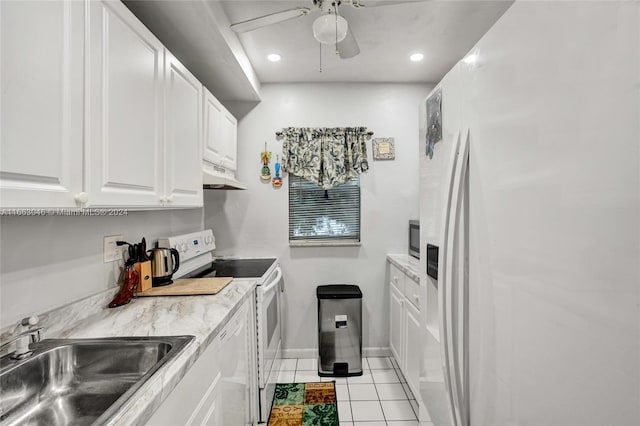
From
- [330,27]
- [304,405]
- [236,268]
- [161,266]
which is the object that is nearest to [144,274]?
[161,266]

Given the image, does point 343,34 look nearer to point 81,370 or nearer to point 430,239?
point 430,239

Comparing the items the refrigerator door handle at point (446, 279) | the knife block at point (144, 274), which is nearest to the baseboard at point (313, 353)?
the knife block at point (144, 274)

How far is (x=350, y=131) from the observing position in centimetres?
283

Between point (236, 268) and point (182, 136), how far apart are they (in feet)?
3.63

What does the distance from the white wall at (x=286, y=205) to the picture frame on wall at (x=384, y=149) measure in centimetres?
6

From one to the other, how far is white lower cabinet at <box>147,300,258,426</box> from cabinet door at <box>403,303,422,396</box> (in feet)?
3.43

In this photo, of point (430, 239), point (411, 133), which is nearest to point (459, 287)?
point (430, 239)

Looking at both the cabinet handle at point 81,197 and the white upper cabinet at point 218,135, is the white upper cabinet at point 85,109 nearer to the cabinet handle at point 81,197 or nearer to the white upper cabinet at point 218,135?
the cabinet handle at point 81,197

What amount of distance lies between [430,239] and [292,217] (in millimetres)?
1789

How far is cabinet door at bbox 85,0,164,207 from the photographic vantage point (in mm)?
1020

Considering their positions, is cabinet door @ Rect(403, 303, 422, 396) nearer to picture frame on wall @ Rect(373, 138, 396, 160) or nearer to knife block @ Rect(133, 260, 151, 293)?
picture frame on wall @ Rect(373, 138, 396, 160)

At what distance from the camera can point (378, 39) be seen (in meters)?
2.18

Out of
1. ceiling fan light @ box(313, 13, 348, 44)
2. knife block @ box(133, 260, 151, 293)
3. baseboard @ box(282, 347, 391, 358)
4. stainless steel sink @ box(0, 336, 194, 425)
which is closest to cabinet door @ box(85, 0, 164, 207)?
knife block @ box(133, 260, 151, 293)

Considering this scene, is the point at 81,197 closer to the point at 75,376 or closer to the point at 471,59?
the point at 75,376
